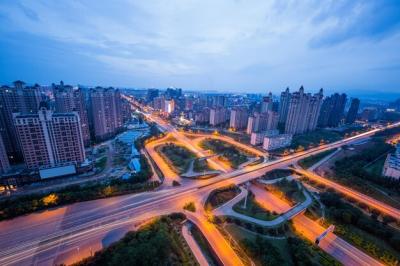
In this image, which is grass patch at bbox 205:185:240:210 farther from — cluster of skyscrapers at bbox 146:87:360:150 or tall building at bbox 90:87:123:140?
tall building at bbox 90:87:123:140

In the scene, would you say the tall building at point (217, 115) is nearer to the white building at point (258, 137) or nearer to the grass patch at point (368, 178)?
the white building at point (258, 137)

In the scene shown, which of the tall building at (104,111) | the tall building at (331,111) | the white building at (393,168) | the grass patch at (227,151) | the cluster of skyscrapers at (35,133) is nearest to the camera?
the cluster of skyscrapers at (35,133)

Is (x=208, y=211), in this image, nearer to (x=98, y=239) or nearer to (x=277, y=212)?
(x=277, y=212)

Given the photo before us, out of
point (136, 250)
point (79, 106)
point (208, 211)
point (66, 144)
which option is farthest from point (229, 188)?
point (79, 106)

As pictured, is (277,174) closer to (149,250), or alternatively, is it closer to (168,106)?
(149,250)

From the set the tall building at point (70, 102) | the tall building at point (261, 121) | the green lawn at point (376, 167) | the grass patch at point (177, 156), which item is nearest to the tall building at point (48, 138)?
the tall building at point (70, 102)

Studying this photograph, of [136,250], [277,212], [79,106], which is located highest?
[79,106]

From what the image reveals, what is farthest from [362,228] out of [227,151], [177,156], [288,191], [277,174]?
[177,156]
